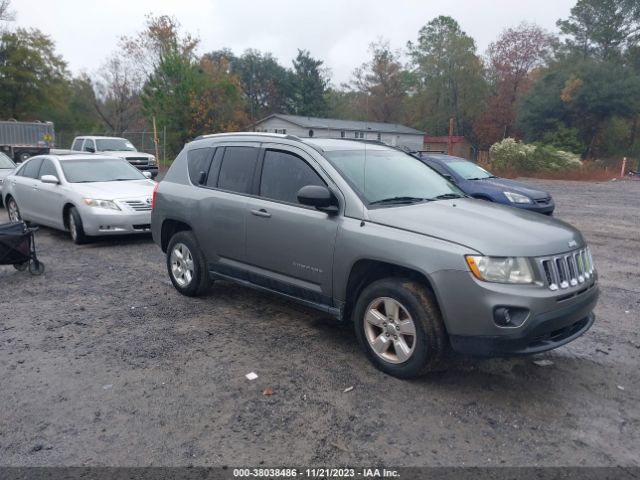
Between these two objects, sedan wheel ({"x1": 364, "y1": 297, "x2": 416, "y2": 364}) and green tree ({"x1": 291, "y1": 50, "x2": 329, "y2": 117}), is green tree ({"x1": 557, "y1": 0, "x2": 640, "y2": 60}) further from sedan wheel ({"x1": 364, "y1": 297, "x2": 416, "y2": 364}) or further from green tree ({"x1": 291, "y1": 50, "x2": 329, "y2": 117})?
sedan wheel ({"x1": 364, "y1": 297, "x2": 416, "y2": 364})

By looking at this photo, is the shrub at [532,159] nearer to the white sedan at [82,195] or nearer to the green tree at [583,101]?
the green tree at [583,101]

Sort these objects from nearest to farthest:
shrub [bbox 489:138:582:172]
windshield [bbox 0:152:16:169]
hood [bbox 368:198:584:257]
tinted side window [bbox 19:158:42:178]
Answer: hood [bbox 368:198:584:257] < tinted side window [bbox 19:158:42:178] < windshield [bbox 0:152:16:169] < shrub [bbox 489:138:582:172]

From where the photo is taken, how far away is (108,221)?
882 centimetres

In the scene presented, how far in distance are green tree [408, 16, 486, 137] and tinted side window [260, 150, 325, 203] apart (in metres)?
56.1

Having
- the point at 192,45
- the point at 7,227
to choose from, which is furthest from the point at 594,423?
the point at 192,45

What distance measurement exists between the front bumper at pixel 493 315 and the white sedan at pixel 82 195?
6680 millimetres

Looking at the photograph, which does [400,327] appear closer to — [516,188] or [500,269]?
[500,269]

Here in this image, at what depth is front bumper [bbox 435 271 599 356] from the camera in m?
3.54

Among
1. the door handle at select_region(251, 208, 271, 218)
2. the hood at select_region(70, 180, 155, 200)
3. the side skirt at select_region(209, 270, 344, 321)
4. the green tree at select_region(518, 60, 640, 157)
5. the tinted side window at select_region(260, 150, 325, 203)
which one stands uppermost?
the green tree at select_region(518, 60, 640, 157)

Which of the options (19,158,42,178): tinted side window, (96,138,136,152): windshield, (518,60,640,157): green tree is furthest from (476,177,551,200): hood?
(518,60,640,157): green tree

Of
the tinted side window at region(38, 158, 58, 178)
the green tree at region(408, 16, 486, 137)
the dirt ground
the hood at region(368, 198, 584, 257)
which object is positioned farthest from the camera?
the green tree at region(408, 16, 486, 137)

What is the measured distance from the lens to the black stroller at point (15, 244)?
6668mm

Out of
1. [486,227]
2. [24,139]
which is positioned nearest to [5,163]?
[24,139]

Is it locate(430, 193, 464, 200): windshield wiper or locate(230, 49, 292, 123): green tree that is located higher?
locate(230, 49, 292, 123): green tree
